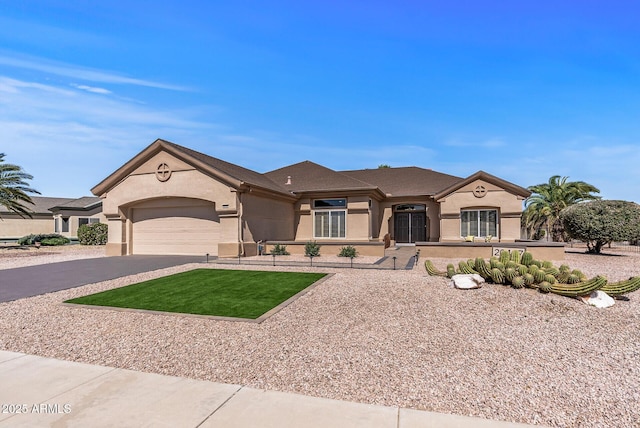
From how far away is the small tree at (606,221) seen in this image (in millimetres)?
19422

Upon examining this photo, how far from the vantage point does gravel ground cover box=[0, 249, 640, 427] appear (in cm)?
413

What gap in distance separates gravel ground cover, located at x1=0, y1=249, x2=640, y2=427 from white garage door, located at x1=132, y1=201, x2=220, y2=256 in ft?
34.2

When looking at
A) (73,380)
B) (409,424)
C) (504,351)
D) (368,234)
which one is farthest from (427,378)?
(368,234)

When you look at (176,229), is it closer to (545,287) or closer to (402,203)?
(402,203)

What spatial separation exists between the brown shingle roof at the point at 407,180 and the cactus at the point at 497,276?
15029mm

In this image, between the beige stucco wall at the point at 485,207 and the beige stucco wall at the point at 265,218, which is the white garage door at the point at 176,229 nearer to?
the beige stucco wall at the point at 265,218

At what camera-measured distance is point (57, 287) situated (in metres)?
10.5

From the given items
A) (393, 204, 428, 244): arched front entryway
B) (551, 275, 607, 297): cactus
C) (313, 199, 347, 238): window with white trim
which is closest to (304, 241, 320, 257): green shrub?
(313, 199, 347, 238): window with white trim

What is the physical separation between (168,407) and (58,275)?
38.5 feet

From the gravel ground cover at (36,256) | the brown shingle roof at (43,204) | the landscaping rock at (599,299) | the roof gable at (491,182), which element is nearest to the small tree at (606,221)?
the roof gable at (491,182)

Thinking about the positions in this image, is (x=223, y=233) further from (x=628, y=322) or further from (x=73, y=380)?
(x=628, y=322)

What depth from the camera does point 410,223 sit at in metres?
26.2

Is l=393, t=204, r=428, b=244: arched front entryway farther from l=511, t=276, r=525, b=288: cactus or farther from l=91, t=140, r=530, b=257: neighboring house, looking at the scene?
l=511, t=276, r=525, b=288: cactus

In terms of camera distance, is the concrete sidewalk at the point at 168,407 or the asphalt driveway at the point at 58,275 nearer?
the concrete sidewalk at the point at 168,407
